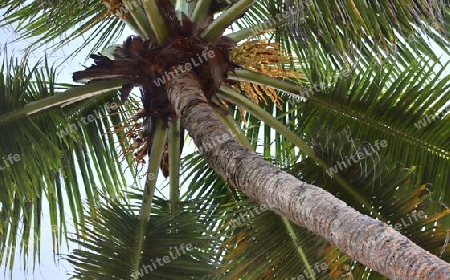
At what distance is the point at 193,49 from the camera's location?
4359 mm

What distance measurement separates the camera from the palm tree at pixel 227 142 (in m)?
3.89

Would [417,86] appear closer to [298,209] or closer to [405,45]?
[405,45]

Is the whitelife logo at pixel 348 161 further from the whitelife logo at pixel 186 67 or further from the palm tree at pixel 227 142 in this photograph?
the whitelife logo at pixel 186 67

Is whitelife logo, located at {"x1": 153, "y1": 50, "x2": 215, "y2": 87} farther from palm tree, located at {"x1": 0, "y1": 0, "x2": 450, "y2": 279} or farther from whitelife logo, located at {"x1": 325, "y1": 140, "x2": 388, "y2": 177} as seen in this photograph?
whitelife logo, located at {"x1": 325, "y1": 140, "x2": 388, "y2": 177}

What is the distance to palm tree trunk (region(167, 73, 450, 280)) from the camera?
7.38 ft

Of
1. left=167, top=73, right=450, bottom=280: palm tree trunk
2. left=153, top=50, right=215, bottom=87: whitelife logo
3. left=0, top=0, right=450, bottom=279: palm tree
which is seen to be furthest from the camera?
left=153, top=50, right=215, bottom=87: whitelife logo

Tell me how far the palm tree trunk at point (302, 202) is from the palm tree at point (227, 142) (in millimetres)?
14

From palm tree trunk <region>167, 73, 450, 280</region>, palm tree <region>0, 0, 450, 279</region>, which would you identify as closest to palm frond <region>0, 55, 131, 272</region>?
palm tree <region>0, 0, 450, 279</region>

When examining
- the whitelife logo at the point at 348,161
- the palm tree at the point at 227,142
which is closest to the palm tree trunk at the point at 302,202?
the palm tree at the point at 227,142

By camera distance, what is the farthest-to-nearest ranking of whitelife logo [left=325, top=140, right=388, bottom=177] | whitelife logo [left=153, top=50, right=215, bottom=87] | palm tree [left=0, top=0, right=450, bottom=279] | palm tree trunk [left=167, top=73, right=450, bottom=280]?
whitelife logo [left=153, top=50, right=215, bottom=87] < whitelife logo [left=325, top=140, right=388, bottom=177] < palm tree [left=0, top=0, right=450, bottom=279] < palm tree trunk [left=167, top=73, right=450, bottom=280]

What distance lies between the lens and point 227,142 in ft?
11.9

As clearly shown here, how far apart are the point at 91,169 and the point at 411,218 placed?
101 inches

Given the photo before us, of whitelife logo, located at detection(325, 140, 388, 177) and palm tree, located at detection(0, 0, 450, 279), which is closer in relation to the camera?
palm tree, located at detection(0, 0, 450, 279)

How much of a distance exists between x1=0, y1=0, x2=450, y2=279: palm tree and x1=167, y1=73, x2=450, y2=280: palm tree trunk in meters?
0.01
